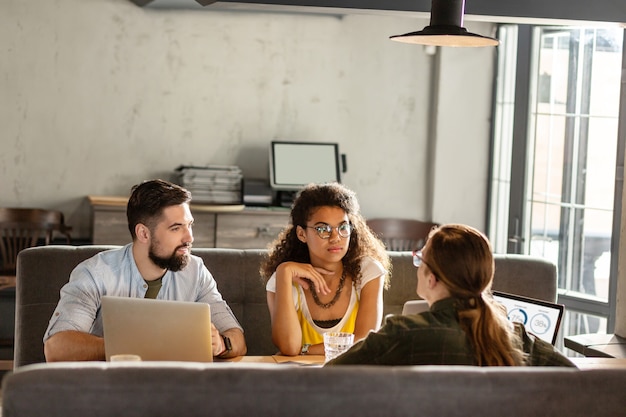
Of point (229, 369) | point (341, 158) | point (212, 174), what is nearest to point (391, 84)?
point (341, 158)

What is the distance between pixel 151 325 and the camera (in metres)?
2.80

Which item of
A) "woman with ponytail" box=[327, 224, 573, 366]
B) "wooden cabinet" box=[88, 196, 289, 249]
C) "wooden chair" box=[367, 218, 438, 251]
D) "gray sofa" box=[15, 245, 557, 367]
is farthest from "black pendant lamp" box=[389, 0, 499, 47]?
"wooden chair" box=[367, 218, 438, 251]

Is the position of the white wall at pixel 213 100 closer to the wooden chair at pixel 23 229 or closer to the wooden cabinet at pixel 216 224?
the wooden chair at pixel 23 229

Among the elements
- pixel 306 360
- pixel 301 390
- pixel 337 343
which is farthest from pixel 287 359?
pixel 301 390

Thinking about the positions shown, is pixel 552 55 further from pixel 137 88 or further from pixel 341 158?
pixel 137 88

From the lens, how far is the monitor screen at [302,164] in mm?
6539

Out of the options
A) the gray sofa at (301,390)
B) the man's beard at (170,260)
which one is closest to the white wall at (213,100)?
the man's beard at (170,260)

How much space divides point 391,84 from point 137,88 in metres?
1.84

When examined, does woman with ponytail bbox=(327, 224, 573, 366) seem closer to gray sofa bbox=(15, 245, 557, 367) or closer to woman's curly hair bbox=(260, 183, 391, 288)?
woman's curly hair bbox=(260, 183, 391, 288)

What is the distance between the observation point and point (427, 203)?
706 centimetres

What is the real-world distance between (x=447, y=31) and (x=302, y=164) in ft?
11.4

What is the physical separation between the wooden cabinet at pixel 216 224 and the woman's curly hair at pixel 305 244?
2.43m

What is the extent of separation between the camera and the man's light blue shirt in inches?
126

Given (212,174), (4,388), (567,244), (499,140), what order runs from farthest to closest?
(499,140)
(212,174)
(567,244)
(4,388)
